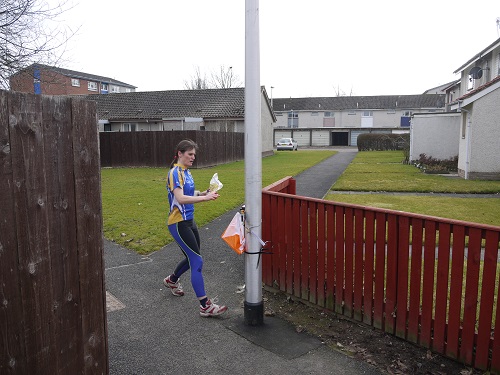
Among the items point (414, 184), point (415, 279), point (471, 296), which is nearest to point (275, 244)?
point (415, 279)

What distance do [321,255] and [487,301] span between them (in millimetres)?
1683

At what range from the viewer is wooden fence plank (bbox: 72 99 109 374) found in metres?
2.70

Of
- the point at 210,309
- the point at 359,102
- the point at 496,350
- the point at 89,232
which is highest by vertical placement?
the point at 359,102

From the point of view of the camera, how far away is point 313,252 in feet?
16.0

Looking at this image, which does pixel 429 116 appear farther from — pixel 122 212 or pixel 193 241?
pixel 193 241

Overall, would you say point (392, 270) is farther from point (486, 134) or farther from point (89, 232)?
point (486, 134)

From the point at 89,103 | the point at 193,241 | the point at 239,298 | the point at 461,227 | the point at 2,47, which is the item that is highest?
the point at 2,47

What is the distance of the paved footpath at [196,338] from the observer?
12.2 feet

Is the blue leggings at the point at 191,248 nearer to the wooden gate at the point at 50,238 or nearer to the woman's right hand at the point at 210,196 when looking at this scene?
the woman's right hand at the point at 210,196

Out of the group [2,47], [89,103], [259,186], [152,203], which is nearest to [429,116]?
[152,203]

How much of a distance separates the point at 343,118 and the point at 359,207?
66.4m

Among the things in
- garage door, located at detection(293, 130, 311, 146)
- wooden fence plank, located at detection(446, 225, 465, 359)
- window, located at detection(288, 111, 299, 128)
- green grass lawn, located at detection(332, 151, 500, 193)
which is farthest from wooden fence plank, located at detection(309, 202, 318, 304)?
window, located at detection(288, 111, 299, 128)

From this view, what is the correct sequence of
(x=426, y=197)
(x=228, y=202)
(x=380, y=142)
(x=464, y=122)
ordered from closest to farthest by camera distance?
(x=228, y=202), (x=426, y=197), (x=464, y=122), (x=380, y=142)

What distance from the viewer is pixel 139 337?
13.9ft
